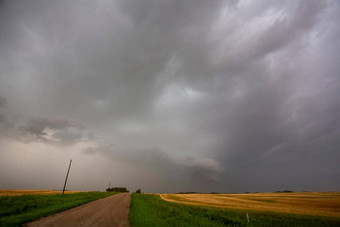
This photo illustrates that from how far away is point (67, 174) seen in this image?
147 ft

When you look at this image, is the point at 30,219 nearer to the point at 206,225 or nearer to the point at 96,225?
the point at 96,225

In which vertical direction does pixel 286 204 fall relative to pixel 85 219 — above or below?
below

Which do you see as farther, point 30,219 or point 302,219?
point 302,219

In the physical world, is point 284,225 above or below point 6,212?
below

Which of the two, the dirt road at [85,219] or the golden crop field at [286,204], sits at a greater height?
the dirt road at [85,219]

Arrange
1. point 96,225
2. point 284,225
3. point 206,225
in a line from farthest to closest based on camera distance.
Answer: point 284,225
point 206,225
point 96,225

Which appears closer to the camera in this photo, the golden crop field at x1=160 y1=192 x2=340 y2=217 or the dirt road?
the dirt road

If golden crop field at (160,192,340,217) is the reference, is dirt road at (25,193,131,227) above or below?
above

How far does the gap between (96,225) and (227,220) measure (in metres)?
15.1

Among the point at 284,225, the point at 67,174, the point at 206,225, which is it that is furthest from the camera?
the point at 67,174

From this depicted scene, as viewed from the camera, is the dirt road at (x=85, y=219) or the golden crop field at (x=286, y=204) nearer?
the dirt road at (x=85, y=219)

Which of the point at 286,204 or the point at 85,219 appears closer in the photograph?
the point at 85,219

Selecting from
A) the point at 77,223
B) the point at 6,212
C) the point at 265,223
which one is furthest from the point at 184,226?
the point at 6,212

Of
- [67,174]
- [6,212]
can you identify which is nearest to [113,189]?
[67,174]
